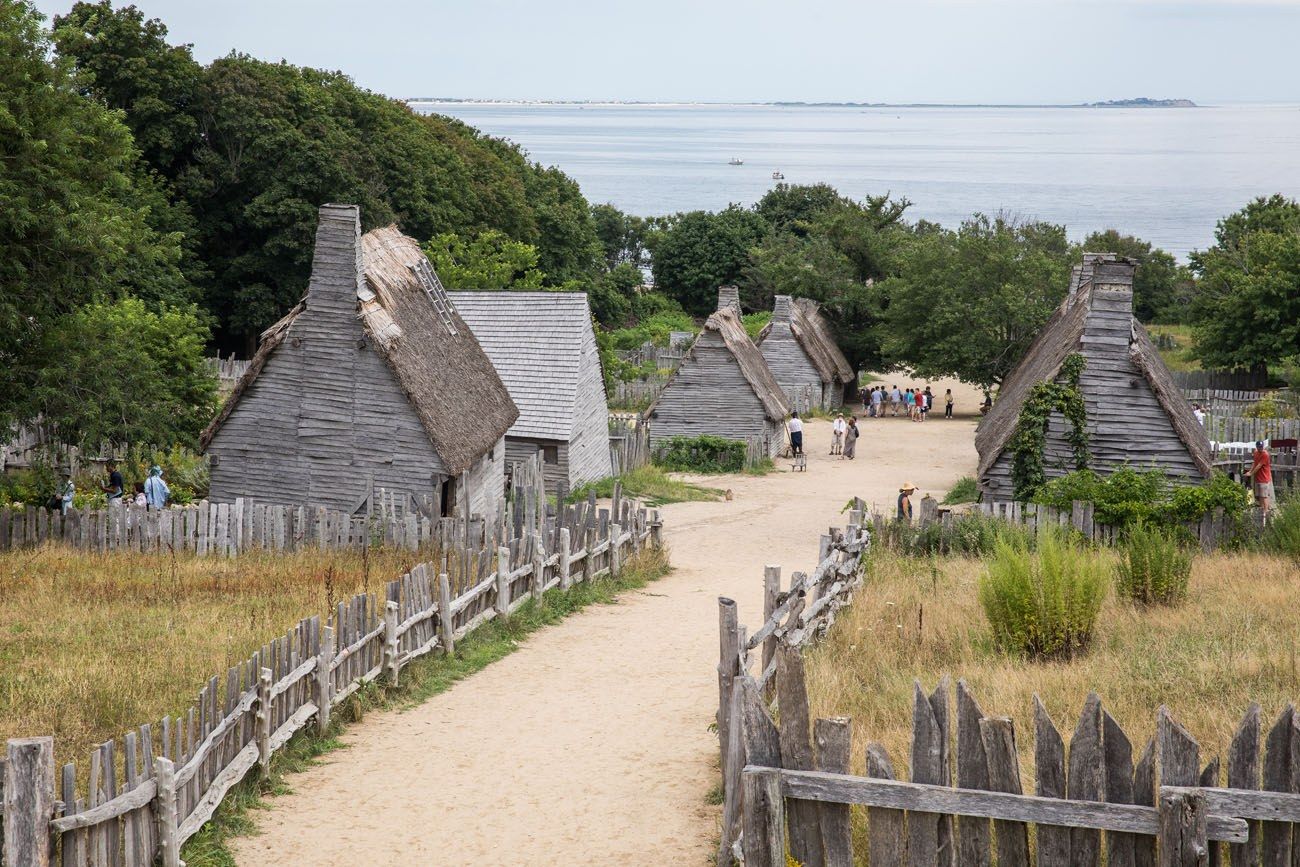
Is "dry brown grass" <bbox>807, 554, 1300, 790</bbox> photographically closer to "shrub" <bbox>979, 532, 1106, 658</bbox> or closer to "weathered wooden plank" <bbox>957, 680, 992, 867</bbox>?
"shrub" <bbox>979, 532, 1106, 658</bbox>

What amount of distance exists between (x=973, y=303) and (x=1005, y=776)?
4398cm

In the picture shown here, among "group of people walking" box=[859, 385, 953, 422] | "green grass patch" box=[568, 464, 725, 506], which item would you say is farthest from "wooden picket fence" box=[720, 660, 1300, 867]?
"group of people walking" box=[859, 385, 953, 422]

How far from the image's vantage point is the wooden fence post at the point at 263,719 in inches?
438

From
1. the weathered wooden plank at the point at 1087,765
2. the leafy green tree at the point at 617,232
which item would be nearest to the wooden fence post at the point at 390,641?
the weathered wooden plank at the point at 1087,765

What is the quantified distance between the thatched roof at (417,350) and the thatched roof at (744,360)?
51.6ft

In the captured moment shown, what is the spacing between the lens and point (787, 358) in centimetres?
5425

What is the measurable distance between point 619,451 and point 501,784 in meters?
25.3

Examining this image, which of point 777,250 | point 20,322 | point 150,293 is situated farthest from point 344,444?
point 777,250

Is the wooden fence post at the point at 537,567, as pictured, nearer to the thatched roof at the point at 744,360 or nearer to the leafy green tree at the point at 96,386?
the leafy green tree at the point at 96,386

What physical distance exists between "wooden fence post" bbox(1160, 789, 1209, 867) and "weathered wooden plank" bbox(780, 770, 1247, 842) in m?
0.08

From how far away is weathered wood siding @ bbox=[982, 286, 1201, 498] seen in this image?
2434 centimetres

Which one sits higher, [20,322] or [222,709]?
[20,322]

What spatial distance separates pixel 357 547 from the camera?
20.7 meters

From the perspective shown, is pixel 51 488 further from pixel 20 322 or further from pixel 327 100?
pixel 327 100
